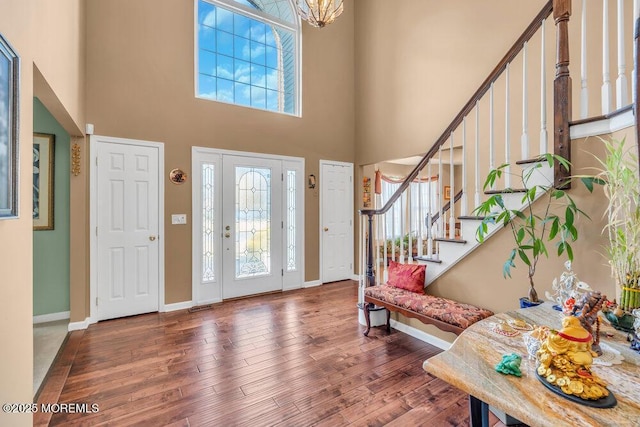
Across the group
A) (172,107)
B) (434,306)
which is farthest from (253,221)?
(434,306)

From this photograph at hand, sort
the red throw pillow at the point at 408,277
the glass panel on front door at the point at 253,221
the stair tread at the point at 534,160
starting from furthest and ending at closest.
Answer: the glass panel on front door at the point at 253,221 → the red throw pillow at the point at 408,277 → the stair tread at the point at 534,160

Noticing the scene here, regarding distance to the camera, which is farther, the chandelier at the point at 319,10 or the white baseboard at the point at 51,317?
the white baseboard at the point at 51,317

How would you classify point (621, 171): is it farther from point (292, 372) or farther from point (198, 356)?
point (198, 356)

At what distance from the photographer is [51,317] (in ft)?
11.3

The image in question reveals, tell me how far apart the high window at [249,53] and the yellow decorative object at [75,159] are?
1567mm

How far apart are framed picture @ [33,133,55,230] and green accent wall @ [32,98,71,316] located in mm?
43

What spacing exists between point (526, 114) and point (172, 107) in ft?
12.7

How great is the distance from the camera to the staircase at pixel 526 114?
1.95 m

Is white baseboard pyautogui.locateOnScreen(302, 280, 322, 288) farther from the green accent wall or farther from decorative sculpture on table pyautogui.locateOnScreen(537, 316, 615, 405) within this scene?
decorative sculpture on table pyautogui.locateOnScreen(537, 316, 615, 405)

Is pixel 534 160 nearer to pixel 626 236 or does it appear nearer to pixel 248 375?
pixel 626 236

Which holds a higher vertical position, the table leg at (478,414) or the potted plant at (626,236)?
the potted plant at (626,236)

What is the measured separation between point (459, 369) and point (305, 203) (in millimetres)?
3916

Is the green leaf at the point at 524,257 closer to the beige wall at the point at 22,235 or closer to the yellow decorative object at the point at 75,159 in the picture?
the beige wall at the point at 22,235

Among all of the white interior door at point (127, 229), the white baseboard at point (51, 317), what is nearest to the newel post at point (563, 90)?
the white interior door at point (127, 229)
